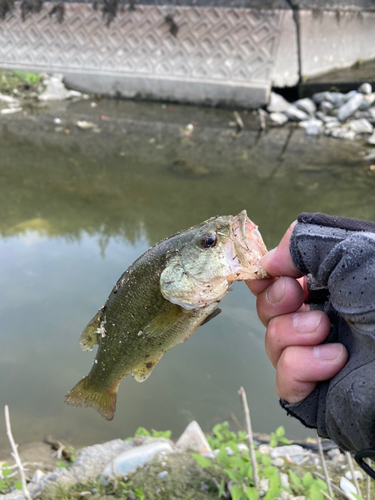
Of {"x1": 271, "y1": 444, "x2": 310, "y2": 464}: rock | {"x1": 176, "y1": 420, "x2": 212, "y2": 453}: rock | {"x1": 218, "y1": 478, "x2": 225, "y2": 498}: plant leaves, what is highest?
{"x1": 218, "y1": 478, "x2": 225, "y2": 498}: plant leaves

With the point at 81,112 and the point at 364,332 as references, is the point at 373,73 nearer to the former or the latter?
the point at 81,112

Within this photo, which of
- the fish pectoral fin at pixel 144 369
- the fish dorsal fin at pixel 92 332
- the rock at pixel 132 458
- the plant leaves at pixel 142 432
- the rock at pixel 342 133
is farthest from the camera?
the rock at pixel 342 133

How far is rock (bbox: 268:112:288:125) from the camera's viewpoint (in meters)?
11.1

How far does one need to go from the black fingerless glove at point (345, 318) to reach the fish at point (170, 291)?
8.6 inches

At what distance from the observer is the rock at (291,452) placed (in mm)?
2887

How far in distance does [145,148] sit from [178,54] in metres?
4.51

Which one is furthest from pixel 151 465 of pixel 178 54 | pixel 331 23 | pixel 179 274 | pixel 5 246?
pixel 331 23

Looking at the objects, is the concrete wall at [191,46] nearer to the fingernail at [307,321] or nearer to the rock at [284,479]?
the rock at [284,479]

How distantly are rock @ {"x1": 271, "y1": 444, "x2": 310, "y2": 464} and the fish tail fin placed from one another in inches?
59.0

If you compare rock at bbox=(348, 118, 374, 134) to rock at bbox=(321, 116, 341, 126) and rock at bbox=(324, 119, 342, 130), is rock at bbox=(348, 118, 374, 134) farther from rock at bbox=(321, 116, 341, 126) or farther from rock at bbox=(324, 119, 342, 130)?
rock at bbox=(321, 116, 341, 126)

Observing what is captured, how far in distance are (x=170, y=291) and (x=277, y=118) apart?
1059 cm

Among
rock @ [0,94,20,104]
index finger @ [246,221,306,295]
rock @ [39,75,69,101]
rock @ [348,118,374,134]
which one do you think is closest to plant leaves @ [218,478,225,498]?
index finger @ [246,221,306,295]

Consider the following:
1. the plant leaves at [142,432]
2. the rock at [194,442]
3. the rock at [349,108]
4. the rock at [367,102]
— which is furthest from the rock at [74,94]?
the rock at [194,442]

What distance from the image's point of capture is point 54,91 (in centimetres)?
1223
